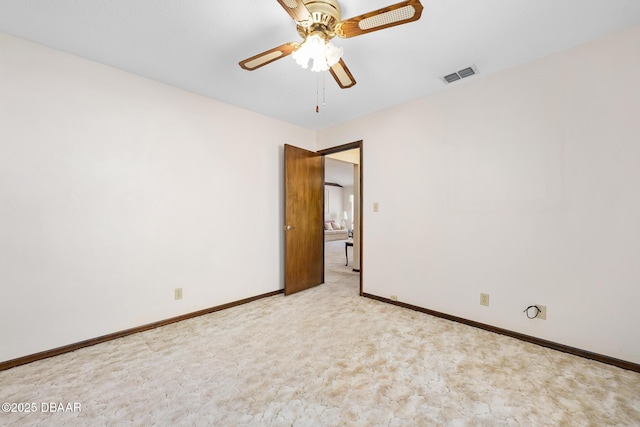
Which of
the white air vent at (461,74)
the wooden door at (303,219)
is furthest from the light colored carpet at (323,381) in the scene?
the white air vent at (461,74)

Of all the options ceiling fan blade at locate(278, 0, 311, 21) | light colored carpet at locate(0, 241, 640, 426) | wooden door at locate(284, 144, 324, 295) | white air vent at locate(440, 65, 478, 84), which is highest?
white air vent at locate(440, 65, 478, 84)

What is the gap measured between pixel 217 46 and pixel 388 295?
3.15m

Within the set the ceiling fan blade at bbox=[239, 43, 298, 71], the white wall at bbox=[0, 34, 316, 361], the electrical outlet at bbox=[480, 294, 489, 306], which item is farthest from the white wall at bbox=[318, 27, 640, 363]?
the white wall at bbox=[0, 34, 316, 361]

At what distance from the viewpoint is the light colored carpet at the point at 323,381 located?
1.47 metres

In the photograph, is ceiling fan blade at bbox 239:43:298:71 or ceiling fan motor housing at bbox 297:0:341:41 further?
ceiling fan blade at bbox 239:43:298:71

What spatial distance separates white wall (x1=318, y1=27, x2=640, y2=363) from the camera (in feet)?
6.35

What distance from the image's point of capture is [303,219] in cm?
386

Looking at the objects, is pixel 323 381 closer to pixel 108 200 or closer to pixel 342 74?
pixel 342 74

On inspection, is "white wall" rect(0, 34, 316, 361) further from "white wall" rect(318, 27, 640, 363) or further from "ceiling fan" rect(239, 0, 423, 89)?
"white wall" rect(318, 27, 640, 363)

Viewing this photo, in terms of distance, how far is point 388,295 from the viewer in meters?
3.32

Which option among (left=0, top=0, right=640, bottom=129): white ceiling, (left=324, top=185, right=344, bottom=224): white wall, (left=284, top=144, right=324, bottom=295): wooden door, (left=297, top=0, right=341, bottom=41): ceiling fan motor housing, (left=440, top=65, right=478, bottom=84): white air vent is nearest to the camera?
(left=297, top=0, right=341, bottom=41): ceiling fan motor housing

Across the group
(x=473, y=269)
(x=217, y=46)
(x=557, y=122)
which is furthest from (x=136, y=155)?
(x=557, y=122)

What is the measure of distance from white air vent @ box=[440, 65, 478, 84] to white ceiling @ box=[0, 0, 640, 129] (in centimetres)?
5

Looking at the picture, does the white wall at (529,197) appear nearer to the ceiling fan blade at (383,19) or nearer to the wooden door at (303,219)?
the wooden door at (303,219)
